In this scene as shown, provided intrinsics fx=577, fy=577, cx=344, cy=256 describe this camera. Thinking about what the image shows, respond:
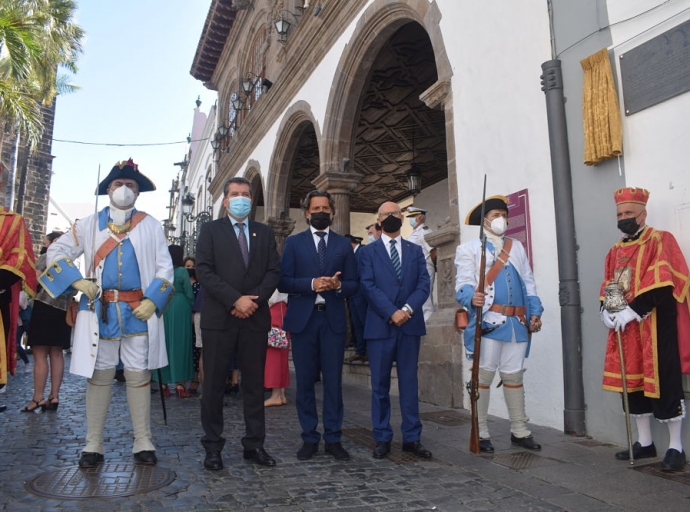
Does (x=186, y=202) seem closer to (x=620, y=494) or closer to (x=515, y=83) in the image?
(x=515, y=83)

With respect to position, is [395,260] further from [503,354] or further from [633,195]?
[633,195]

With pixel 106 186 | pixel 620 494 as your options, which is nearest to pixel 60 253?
pixel 106 186

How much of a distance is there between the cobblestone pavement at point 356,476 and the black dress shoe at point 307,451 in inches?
1.7

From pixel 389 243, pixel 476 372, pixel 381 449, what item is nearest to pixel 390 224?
pixel 389 243

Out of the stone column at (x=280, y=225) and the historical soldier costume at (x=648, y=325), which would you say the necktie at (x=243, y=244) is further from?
the stone column at (x=280, y=225)

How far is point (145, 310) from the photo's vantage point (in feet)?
12.7

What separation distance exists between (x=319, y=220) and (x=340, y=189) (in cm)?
587

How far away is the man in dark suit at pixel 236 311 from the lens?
379cm

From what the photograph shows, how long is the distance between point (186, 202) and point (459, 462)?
855 inches

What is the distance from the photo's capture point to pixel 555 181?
482 centimetres

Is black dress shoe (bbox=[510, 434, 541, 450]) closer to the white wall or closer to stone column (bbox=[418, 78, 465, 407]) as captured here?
the white wall

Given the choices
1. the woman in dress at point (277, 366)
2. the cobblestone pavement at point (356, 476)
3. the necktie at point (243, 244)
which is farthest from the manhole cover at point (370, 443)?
the necktie at point (243, 244)

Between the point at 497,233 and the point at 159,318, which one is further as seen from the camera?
the point at 497,233

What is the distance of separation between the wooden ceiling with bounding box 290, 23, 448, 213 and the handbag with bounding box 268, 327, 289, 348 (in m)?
4.90
